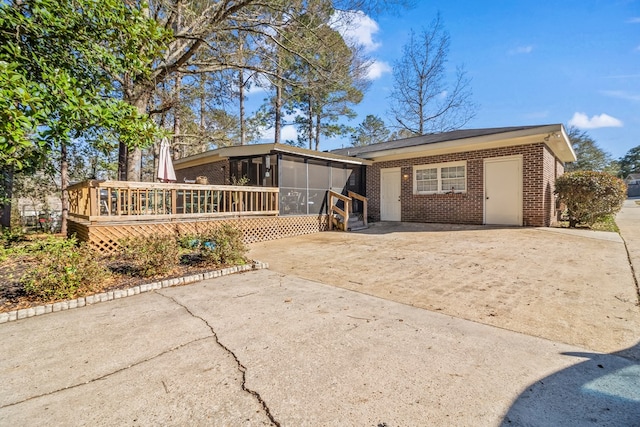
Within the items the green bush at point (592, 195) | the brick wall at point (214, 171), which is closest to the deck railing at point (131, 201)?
the brick wall at point (214, 171)

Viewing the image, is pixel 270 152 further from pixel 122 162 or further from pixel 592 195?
pixel 592 195

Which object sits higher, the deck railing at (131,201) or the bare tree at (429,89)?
the bare tree at (429,89)

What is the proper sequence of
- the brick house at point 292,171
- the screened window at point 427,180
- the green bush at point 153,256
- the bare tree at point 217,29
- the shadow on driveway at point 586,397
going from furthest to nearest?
the screened window at point 427,180 → the brick house at point 292,171 → the bare tree at point 217,29 → the green bush at point 153,256 → the shadow on driveway at point 586,397

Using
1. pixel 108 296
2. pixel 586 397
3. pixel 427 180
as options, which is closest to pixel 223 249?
pixel 108 296

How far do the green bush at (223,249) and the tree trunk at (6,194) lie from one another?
5.68m

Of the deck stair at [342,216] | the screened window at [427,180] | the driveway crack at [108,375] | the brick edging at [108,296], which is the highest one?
the screened window at [427,180]

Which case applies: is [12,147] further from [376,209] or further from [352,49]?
[376,209]

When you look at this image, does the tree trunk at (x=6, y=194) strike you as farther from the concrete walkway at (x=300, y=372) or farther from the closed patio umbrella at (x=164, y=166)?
the concrete walkway at (x=300, y=372)

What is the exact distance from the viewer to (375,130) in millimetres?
31062

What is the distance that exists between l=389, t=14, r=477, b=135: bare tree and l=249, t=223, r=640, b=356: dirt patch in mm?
14513

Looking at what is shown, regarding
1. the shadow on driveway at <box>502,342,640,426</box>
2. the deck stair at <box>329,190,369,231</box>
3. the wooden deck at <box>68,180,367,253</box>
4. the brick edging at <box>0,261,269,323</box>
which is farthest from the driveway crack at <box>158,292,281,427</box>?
the deck stair at <box>329,190,369,231</box>

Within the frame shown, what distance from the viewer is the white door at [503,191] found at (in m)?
8.93

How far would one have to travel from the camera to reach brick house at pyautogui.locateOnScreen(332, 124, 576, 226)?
28.2 feet

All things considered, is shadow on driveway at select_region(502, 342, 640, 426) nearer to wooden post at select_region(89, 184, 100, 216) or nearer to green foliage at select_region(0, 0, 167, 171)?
green foliage at select_region(0, 0, 167, 171)
